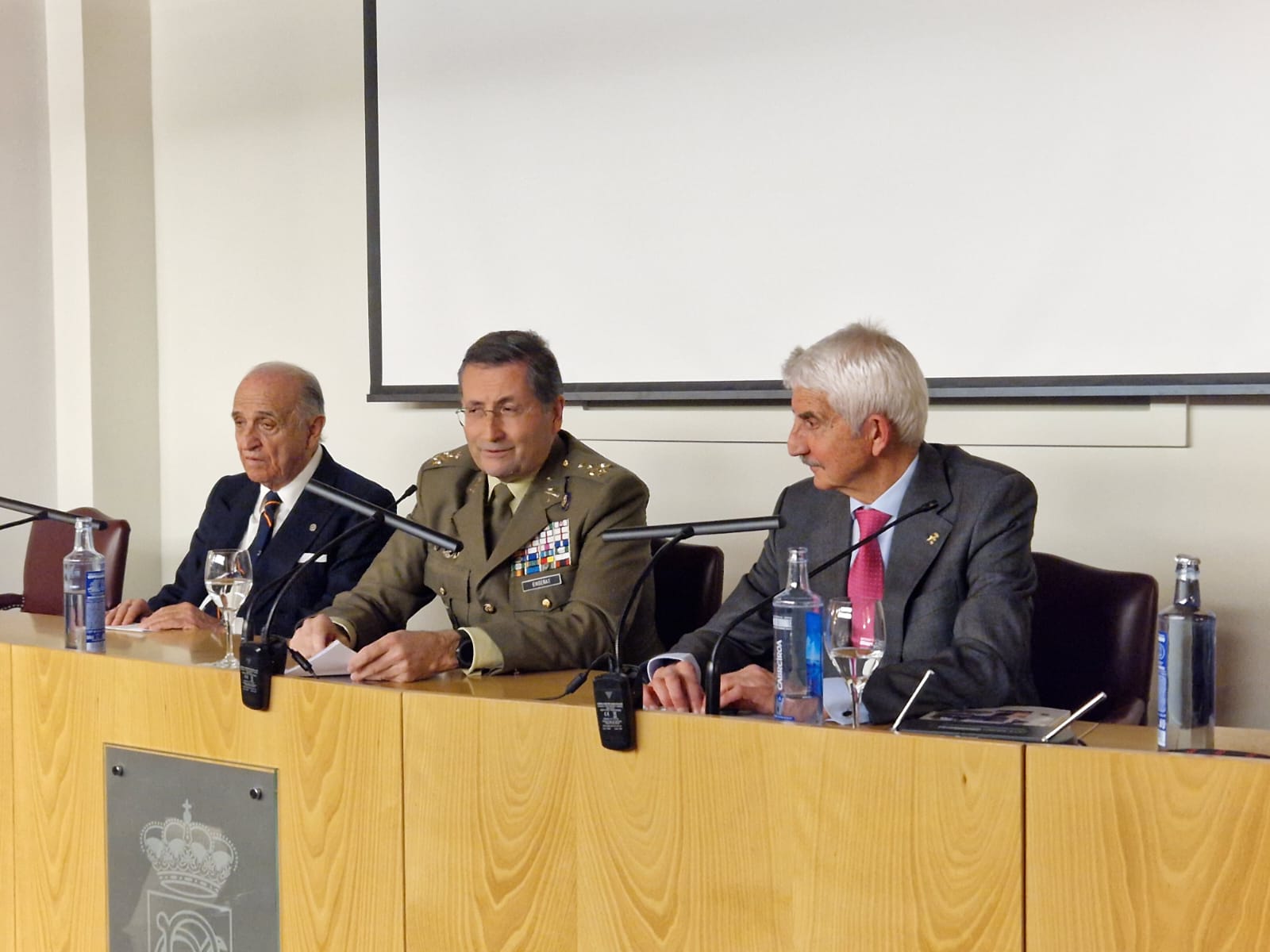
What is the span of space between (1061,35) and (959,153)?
0.34 metres

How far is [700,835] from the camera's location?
1704mm

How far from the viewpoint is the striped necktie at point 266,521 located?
128 inches

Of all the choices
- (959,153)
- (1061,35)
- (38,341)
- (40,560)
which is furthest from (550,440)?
(38,341)

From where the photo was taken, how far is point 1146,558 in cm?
321

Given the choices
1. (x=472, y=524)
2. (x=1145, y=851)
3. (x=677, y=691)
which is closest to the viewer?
(x=1145, y=851)

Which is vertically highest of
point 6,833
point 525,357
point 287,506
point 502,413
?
point 525,357

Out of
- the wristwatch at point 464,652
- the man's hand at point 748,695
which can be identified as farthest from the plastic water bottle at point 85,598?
the man's hand at point 748,695

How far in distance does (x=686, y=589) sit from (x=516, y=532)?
0.42m

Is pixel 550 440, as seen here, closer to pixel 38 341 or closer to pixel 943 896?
pixel 943 896

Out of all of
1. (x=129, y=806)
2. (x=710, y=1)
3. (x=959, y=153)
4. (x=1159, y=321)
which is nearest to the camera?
(x=129, y=806)

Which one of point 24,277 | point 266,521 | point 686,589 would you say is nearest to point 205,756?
point 686,589

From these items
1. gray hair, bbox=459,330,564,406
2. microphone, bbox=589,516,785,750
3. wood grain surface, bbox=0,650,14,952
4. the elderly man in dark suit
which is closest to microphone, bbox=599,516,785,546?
microphone, bbox=589,516,785,750

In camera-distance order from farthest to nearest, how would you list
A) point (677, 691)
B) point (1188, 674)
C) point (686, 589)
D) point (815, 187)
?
point (815, 187), point (686, 589), point (677, 691), point (1188, 674)

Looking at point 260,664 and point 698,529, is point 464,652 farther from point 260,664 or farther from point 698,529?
point 698,529
